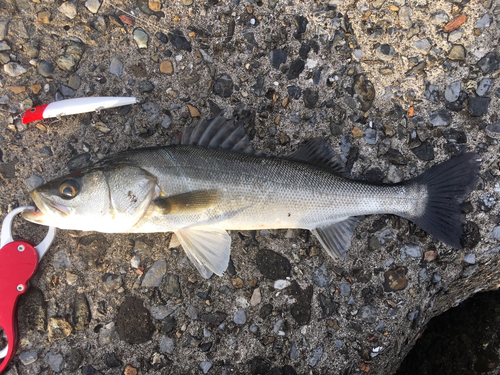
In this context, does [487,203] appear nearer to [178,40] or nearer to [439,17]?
[439,17]

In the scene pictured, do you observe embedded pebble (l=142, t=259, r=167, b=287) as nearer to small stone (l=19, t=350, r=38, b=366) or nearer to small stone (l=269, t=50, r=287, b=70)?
small stone (l=19, t=350, r=38, b=366)

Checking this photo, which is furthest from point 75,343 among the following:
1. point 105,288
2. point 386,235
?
point 386,235

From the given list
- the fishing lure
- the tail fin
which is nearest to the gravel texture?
the fishing lure

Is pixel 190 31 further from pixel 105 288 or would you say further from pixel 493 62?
pixel 493 62

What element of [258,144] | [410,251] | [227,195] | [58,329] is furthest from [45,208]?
[410,251]

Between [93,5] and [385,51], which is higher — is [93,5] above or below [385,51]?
below

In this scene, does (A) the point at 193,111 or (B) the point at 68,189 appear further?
(A) the point at 193,111
